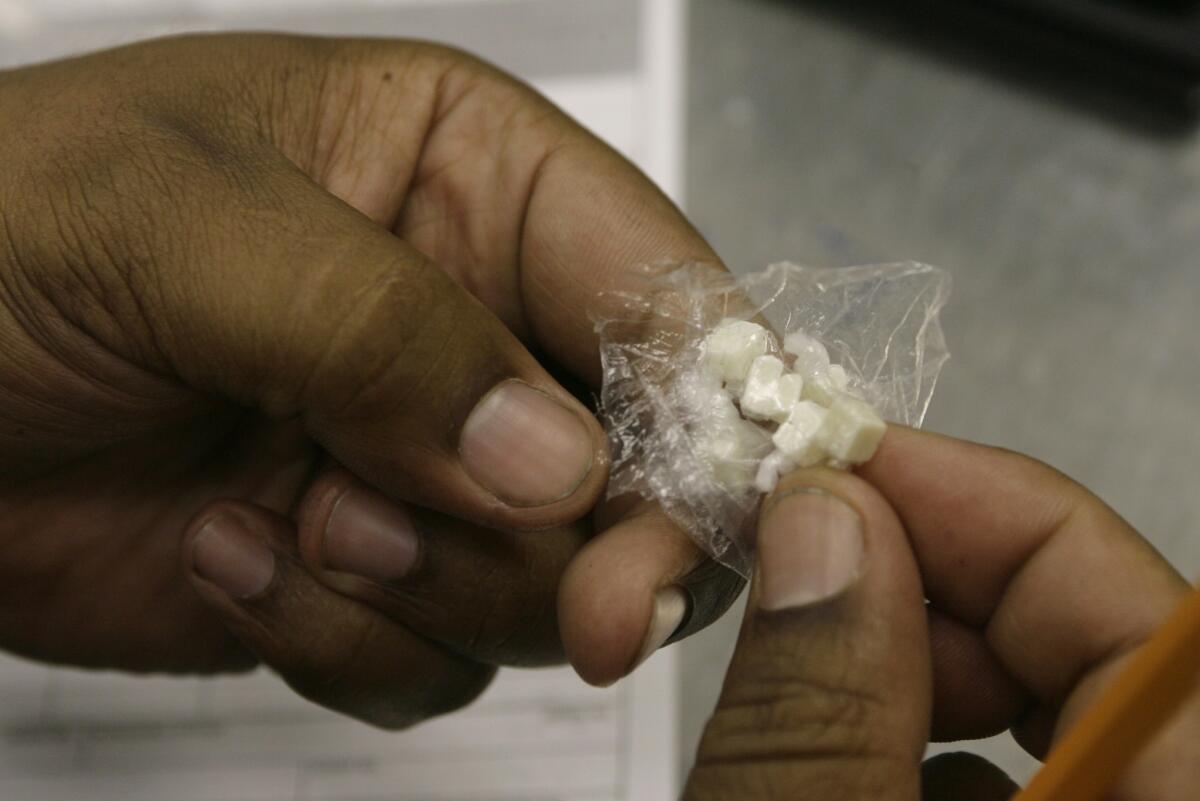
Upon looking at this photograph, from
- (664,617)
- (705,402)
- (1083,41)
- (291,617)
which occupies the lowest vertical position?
(291,617)

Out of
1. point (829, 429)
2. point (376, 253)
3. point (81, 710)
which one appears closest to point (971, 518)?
point (829, 429)

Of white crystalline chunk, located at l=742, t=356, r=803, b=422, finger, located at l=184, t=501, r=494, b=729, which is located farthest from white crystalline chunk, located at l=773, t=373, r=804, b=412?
finger, located at l=184, t=501, r=494, b=729

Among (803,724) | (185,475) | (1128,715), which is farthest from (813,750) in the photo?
(185,475)

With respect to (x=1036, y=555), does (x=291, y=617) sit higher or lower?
lower

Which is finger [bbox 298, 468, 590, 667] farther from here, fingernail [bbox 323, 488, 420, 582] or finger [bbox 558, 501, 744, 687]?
finger [bbox 558, 501, 744, 687]

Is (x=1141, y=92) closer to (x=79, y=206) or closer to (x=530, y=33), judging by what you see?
(x=530, y=33)

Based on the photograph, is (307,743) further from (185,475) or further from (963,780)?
(963,780)
